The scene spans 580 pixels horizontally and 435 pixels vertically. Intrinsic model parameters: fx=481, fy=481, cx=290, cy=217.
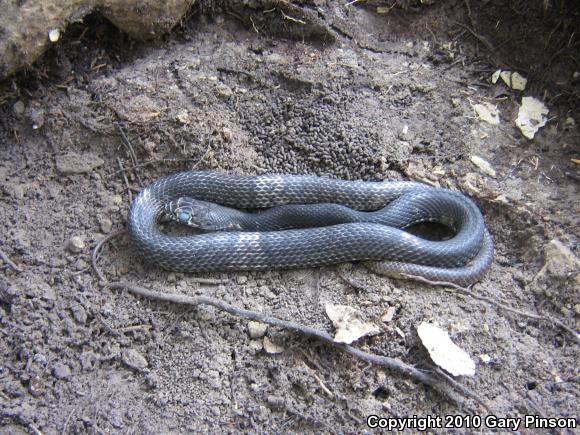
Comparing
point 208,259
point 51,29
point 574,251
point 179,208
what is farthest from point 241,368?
point 51,29

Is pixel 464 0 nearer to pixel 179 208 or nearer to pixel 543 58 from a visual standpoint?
pixel 543 58

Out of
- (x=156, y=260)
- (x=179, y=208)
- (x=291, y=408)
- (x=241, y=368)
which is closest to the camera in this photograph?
(x=291, y=408)

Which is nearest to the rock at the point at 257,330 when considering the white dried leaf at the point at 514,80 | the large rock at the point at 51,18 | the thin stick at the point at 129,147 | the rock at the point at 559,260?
the thin stick at the point at 129,147

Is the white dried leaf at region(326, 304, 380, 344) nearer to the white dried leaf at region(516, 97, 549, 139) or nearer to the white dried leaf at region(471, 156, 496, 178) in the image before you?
the white dried leaf at region(471, 156, 496, 178)

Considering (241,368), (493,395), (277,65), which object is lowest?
(241,368)

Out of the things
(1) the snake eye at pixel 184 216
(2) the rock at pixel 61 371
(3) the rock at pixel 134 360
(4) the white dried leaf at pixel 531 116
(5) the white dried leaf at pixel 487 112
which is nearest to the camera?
(2) the rock at pixel 61 371

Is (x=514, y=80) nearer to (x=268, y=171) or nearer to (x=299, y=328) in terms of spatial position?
(x=268, y=171)

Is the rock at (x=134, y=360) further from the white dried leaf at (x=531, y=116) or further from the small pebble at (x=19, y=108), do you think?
the white dried leaf at (x=531, y=116)
